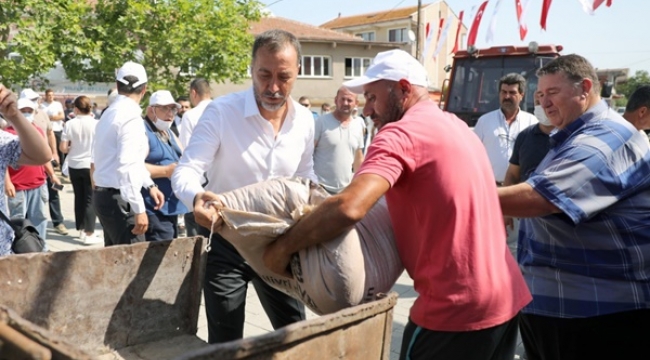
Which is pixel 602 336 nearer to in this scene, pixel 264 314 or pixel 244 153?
pixel 244 153

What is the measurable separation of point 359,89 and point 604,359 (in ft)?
5.09

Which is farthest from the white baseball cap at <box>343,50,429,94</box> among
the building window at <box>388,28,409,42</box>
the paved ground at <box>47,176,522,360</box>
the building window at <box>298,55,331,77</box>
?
the building window at <box>388,28,409,42</box>

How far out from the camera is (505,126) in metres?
5.95

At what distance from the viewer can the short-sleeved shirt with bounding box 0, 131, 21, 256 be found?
8.93 feet

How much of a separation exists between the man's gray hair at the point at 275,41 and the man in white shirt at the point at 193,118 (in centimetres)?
236

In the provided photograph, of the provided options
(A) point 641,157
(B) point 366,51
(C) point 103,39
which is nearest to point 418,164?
(A) point 641,157

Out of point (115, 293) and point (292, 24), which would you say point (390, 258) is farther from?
point (292, 24)

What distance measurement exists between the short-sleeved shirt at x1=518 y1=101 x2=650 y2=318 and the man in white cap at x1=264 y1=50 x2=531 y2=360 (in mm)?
407

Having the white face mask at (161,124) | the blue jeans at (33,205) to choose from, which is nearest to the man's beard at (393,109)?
the white face mask at (161,124)

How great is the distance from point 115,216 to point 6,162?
4.74ft

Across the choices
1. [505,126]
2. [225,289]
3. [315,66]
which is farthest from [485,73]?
[315,66]

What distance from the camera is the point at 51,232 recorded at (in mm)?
8305

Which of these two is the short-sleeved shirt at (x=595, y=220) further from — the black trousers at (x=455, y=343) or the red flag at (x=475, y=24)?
the red flag at (x=475, y=24)

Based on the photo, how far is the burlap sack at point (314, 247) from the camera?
1895mm
